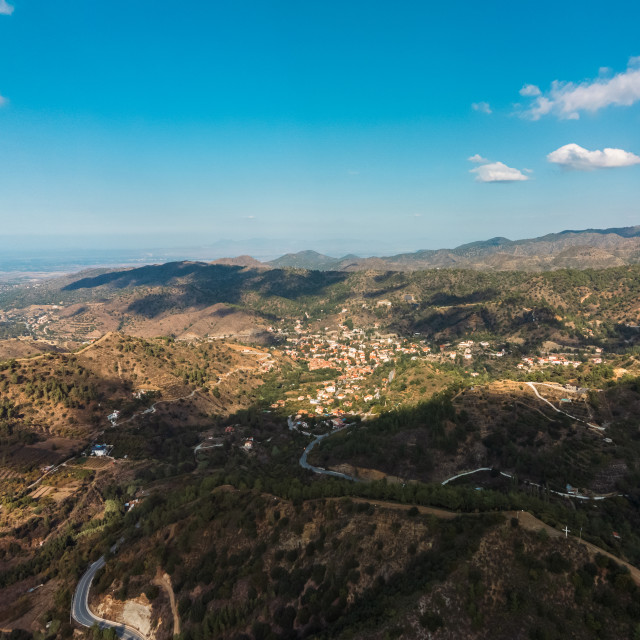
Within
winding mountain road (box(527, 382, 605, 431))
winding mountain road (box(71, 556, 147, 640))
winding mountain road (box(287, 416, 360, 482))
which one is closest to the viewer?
winding mountain road (box(71, 556, 147, 640))

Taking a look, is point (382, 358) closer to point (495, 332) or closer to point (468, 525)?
point (495, 332)

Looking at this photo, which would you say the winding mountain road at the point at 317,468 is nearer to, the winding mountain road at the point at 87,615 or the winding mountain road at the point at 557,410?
the winding mountain road at the point at 87,615

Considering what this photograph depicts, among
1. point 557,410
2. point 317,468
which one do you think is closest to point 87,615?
point 317,468

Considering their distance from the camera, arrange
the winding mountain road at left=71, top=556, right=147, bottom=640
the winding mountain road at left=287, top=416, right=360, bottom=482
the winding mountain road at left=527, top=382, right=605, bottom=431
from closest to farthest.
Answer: the winding mountain road at left=71, top=556, right=147, bottom=640 → the winding mountain road at left=527, top=382, right=605, bottom=431 → the winding mountain road at left=287, top=416, right=360, bottom=482

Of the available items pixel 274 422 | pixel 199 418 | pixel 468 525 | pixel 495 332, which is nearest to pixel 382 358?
pixel 495 332

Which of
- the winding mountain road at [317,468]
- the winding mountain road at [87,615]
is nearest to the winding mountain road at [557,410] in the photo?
the winding mountain road at [317,468]

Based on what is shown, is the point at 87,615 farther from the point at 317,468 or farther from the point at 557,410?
the point at 557,410

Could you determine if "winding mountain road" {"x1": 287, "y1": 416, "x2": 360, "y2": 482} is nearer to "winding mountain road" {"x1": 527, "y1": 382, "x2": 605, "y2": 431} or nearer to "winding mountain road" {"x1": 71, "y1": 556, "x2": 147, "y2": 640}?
"winding mountain road" {"x1": 71, "y1": 556, "x2": 147, "y2": 640}

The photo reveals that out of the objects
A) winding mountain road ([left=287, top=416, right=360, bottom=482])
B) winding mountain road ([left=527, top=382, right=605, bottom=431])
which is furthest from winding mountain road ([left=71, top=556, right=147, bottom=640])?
winding mountain road ([left=527, top=382, right=605, bottom=431])
